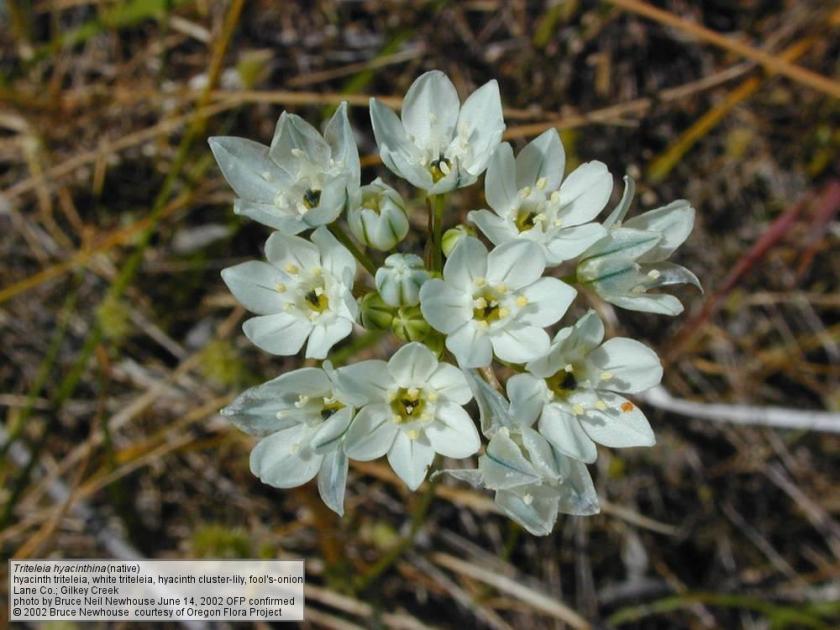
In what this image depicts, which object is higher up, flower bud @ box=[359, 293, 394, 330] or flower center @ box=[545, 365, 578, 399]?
flower bud @ box=[359, 293, 394, 330]

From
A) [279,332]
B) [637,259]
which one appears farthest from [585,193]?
[279,332]

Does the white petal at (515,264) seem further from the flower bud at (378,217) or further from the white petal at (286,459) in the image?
the white petal at (286,459)

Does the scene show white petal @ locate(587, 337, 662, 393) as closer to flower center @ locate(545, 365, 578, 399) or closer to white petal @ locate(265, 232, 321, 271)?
flower center @ locate(545, 365, 578, 399)

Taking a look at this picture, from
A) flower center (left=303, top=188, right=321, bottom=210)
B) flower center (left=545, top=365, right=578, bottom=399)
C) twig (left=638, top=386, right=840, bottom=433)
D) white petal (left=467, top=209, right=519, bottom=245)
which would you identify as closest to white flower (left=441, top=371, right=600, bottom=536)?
flower center (left=545, top=365, right=578, bottom=399)

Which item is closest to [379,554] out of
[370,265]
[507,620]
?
[507,620]

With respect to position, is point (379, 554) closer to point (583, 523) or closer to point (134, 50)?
point (583, 523)

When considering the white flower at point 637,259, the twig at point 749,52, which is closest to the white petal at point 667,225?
A: the white flower at point 637,259
